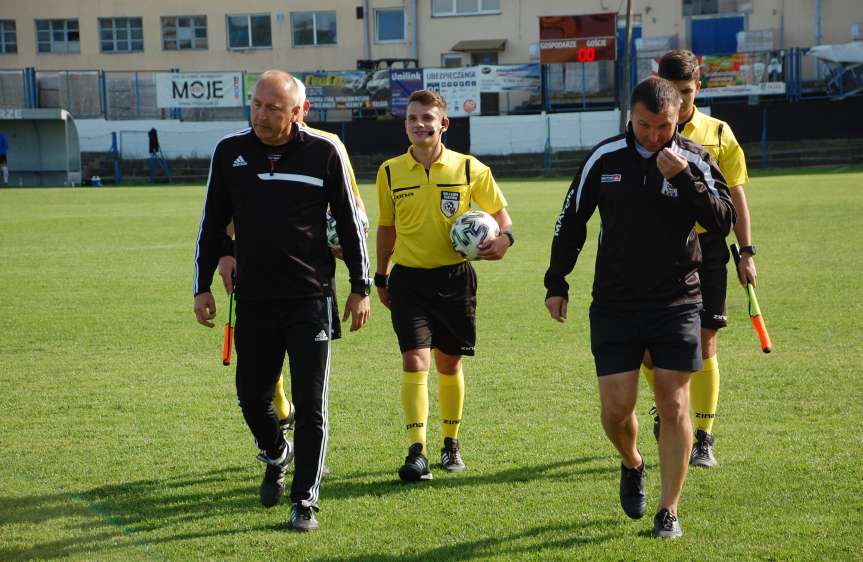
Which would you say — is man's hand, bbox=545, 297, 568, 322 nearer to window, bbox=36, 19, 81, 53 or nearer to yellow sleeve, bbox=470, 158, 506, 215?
yellow sleeve, bbox=470, 158, 506, 215

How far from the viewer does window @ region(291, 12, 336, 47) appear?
158 ft

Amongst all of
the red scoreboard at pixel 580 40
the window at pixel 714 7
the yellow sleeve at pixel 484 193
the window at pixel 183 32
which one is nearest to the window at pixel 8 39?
the window at pixel 183 32

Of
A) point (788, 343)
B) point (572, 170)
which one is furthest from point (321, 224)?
point (572, 170)

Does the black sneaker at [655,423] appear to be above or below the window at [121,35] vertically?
below

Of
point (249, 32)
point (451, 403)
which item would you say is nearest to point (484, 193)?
point (451, 403)

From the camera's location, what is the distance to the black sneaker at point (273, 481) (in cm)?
507

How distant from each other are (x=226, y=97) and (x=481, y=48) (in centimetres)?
1223

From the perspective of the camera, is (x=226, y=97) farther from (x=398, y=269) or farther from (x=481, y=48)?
(x=398, y=269)

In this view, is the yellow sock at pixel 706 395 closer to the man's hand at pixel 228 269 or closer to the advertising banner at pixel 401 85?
the man's hand at pixel 228 269

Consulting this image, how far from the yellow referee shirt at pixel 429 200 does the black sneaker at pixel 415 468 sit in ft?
3.46

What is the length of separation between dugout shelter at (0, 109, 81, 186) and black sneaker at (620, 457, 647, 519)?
35214mm

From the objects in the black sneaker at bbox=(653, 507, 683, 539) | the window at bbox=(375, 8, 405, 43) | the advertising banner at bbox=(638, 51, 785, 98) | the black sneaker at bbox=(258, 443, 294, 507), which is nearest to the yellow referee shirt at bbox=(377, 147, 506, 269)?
the black sneaker at bbox=(258, 443, 294, 507)

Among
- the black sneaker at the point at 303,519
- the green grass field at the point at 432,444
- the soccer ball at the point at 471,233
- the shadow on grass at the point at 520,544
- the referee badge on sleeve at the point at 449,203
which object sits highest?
the referee badge on sleeve at the point at 449,203

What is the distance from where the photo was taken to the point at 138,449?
20.3ft
